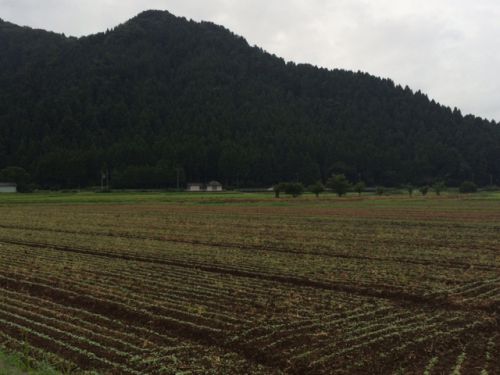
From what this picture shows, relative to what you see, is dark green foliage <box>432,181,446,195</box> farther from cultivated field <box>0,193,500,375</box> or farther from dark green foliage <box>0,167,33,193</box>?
dark green foliage <box>0,167,33,193</box>

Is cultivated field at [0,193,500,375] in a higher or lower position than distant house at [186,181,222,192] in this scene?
lower

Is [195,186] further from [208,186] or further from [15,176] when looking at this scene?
[15,176]

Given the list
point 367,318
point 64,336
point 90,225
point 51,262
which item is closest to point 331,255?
point 367,318

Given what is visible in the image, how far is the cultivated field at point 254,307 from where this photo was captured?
9.48 meters

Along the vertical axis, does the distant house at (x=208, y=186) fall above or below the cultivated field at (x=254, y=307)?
above

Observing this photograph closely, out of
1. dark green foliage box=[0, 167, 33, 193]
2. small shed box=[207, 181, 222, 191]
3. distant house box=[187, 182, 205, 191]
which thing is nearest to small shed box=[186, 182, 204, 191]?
distant house box=[187, 182, 205, 191]

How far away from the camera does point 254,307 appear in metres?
13.0

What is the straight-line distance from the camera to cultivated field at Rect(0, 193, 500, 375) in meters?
9.48

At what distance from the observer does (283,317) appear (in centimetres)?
1199

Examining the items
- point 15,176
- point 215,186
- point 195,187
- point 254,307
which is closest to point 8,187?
point 15,176

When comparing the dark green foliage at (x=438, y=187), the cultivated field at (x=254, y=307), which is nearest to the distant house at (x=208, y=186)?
the dark green foliage at (x=438, y=187)

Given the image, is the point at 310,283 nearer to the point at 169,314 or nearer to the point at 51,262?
the point at 169,314

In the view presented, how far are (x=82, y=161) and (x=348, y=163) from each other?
9058 cm

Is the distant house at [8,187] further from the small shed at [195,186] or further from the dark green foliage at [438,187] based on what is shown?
the dark green foliage at [438,187]
